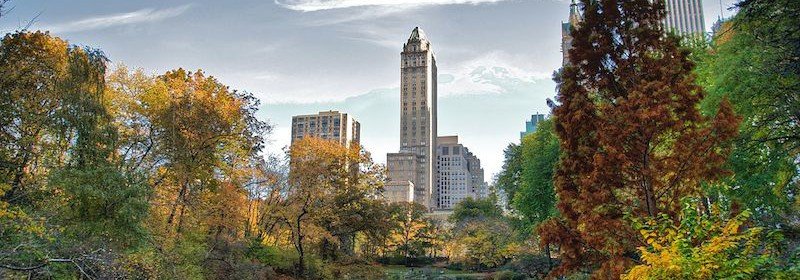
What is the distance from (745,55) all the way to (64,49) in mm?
18953

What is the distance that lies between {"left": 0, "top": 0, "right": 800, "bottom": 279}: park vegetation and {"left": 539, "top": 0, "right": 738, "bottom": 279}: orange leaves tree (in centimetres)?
3

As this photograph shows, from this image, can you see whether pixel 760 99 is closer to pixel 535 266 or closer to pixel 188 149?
pixel 535 266

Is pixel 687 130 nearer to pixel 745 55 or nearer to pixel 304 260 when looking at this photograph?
pixel 745 55

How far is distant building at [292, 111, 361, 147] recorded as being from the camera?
345ft

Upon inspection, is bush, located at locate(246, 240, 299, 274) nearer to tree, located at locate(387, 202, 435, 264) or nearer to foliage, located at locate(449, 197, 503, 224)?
tree, located at locate(387, 202, 435, 264)

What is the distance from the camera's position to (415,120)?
12506 centimetres

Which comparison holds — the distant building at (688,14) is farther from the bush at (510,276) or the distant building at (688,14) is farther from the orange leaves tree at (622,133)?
the orange leaves tree at (622,133)

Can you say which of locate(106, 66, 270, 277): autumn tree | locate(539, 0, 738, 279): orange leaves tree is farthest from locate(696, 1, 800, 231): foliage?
locate(106, 66, 270, 277): autumn tree

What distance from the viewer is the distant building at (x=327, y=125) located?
10522 centimetres

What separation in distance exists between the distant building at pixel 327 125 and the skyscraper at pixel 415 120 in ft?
54.6

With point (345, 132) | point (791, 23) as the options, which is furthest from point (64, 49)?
point (345, 132)

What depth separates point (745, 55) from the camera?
13.7 metres

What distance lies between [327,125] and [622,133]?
9885 cm

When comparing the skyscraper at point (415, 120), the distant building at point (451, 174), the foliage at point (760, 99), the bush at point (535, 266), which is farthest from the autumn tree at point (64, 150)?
the distant building at point (451, 174)
